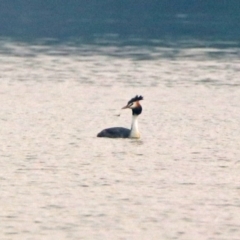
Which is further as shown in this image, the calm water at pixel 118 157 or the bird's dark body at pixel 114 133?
the bird's dark body at pixel 114 133

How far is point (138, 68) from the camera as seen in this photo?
162 feet

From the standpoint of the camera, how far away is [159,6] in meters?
137

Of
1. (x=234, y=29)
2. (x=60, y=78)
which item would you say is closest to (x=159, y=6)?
(x=234, y=29)

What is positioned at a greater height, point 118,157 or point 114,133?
point 114,133

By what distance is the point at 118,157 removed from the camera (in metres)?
25.0

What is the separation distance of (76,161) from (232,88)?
16.1 metres

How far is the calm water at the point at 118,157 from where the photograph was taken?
1869 cm

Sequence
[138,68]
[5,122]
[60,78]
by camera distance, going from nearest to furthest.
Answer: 1. [5,122]
2. [60,78]
3. [138,68]

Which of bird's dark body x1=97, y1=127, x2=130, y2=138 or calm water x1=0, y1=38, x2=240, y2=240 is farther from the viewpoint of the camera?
bird's dark body x1=97, y1=127, x2=130, y2=138

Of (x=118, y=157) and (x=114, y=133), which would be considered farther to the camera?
(x=114, y=133)

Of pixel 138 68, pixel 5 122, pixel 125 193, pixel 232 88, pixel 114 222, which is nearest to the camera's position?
pixel 114 222

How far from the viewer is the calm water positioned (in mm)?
18688

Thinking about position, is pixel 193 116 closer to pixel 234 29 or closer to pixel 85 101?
pixel 85 101

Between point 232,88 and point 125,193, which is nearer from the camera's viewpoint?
point 125,193
